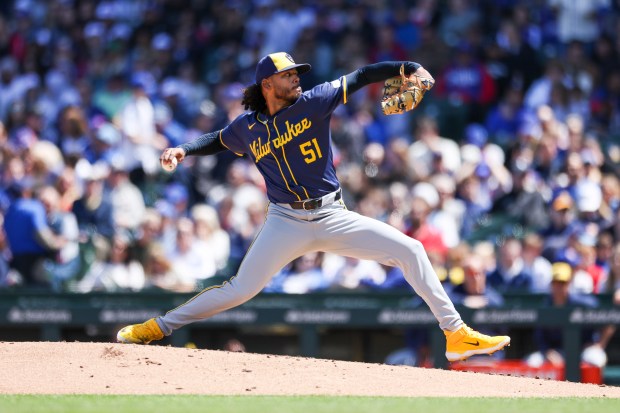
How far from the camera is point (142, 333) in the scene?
8.15 metres

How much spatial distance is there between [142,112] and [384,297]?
4.59m

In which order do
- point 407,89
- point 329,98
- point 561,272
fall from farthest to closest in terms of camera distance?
point 561,272 → point 329,98 → point 407,89

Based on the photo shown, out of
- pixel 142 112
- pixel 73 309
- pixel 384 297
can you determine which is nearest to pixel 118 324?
pixel 73 309

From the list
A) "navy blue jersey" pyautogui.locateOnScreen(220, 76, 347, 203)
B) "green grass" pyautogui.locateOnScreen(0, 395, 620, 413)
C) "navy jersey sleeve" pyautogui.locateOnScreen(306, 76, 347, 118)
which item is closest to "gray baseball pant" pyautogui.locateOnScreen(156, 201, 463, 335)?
"navy blue jersey" pyautogui.locateOnScreen(220, 76, 347, 203)

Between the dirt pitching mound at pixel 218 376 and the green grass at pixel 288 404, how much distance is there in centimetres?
29

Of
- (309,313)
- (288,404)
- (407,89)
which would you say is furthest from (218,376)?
(309,313)

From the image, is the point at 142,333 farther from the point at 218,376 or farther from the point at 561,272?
the point at 561,272

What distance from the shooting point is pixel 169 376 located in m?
7.52

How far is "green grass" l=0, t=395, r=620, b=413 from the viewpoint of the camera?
634cm

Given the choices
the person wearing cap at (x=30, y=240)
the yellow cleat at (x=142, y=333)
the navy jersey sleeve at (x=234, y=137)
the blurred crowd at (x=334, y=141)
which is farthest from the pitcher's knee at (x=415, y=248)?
the person wearing cap at (x=30, y=240)

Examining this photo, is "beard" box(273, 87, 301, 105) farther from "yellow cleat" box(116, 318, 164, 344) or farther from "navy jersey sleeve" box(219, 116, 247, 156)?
"yellow cleat" box(116, 318, 164, 344)

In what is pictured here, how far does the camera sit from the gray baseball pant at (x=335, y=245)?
24.6 feet

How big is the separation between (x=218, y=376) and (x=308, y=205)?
3.84ft

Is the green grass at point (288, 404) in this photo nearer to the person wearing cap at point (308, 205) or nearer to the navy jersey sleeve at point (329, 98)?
the person wearing cap at point (308, 205)
